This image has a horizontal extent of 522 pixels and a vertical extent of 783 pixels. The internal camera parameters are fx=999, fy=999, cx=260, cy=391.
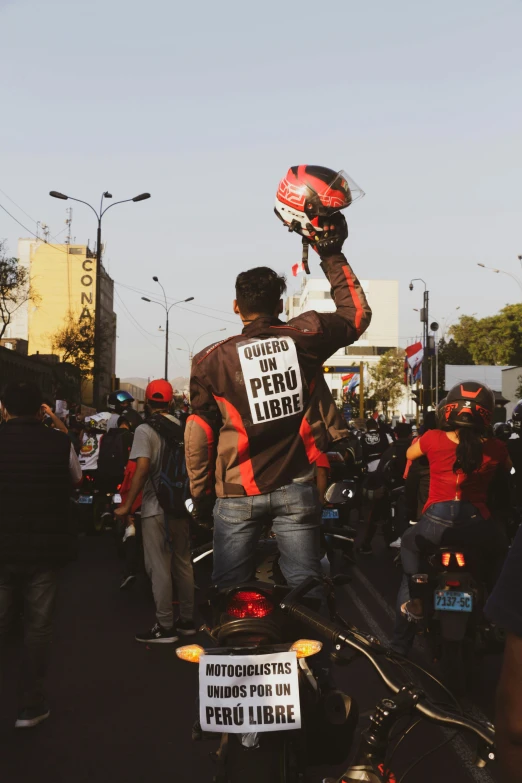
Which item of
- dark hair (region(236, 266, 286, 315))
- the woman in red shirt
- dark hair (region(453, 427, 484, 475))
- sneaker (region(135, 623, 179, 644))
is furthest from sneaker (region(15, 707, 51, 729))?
dark hair (region(453, 427, 484, 475))

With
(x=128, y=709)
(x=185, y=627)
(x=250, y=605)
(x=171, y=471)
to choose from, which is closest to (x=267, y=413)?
(x=250, y=605)

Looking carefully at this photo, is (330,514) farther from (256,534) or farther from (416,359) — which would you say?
(416,359)

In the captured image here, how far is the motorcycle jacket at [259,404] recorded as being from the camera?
403 centimetres

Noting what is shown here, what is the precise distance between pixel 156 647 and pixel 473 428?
9.51 ft

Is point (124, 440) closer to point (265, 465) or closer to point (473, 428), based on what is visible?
point (473, 428)

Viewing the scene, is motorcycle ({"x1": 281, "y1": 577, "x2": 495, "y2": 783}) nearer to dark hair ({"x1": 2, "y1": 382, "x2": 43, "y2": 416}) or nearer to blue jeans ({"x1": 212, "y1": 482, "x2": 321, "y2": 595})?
blue jeans ({"x1": 212, "y1": 482, "x2": 321, "y2": 595})

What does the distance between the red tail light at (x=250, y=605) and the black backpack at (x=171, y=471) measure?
4.23 meters

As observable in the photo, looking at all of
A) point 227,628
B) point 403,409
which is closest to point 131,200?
point 227,628

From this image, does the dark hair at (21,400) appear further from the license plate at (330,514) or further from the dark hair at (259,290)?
the license plate at (330,514)

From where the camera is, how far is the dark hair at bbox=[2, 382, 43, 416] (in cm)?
564

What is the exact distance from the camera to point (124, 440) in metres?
12.8

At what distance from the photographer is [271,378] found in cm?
407

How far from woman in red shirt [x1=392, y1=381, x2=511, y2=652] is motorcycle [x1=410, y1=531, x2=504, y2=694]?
77 mm

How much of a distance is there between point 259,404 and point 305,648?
1.12 metres
